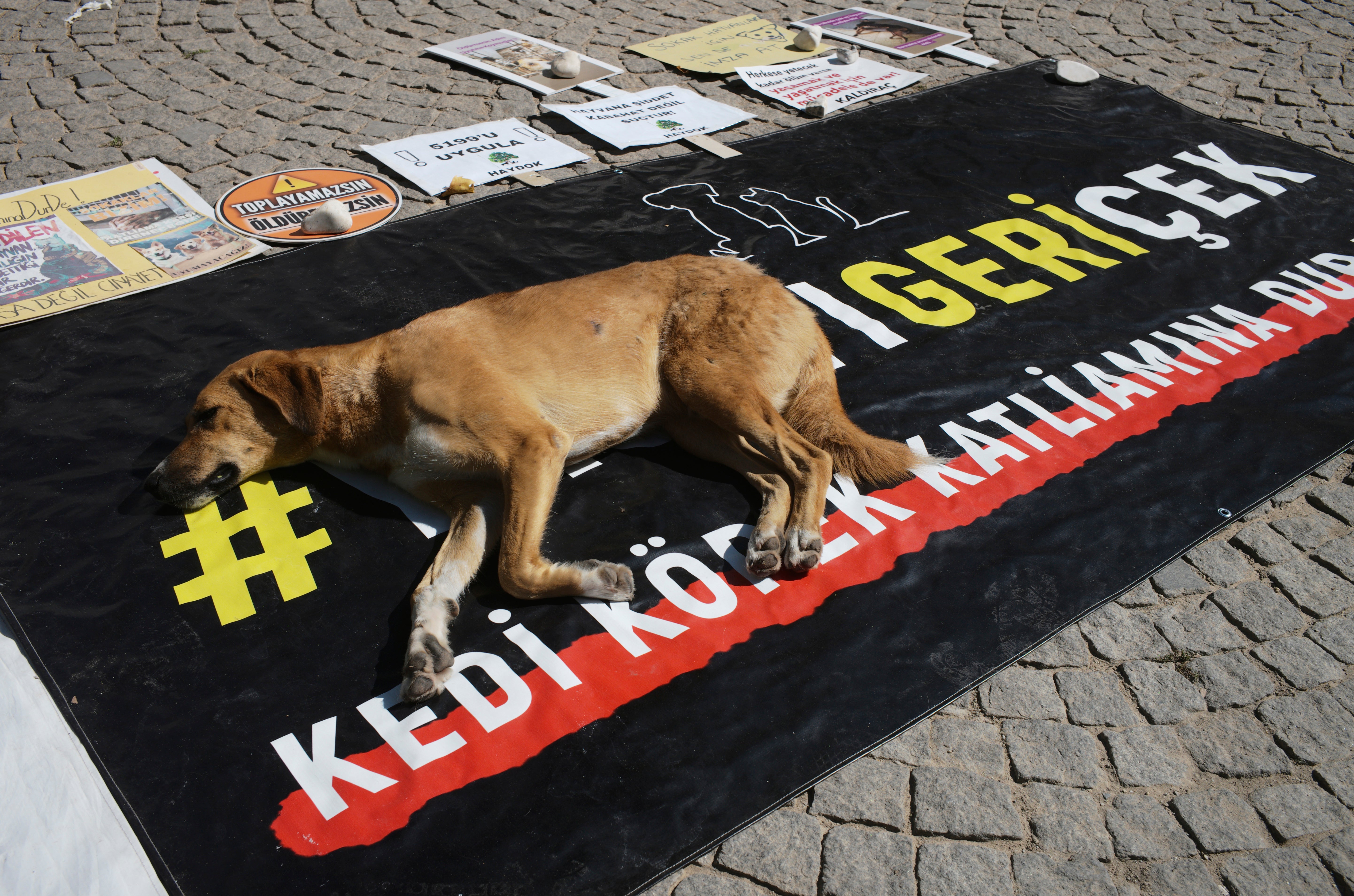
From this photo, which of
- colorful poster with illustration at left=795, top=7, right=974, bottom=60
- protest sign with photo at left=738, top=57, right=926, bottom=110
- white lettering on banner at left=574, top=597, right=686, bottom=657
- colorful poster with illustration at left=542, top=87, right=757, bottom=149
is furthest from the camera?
colorful poster with illustration at left=795, top=7, right=974, bottom=60

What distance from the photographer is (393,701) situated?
326 cm

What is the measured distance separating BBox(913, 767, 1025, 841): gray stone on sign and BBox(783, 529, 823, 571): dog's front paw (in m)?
1.00

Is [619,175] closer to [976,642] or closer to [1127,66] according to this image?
[976,642]

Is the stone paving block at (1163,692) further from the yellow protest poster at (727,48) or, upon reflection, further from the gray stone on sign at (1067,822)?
the yellow protest poster at (727,48)

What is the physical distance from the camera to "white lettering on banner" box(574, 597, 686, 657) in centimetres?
349

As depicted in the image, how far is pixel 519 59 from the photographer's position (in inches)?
349

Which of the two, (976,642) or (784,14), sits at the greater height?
(784,14)

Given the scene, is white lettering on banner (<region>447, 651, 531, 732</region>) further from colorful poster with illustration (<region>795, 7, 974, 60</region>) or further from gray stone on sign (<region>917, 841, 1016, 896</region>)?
colorful poster with illustration (<region>795, 7, 974, 60</region>)

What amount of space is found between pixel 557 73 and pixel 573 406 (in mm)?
5688

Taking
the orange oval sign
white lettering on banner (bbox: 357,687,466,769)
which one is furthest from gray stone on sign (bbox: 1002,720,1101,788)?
the orange oval sign

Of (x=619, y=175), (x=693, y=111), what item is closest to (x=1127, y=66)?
(x=693, y=111)

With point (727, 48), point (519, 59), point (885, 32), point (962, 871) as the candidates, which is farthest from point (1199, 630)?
point (885, 32)

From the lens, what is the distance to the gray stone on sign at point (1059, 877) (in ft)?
9.07

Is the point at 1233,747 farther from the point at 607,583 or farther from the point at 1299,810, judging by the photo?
the point at 607,583
